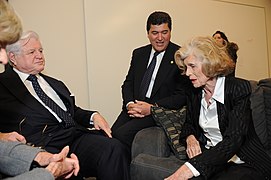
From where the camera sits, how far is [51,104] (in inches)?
84.1

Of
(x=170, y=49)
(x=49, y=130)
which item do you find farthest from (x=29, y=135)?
(x=170, y=49)

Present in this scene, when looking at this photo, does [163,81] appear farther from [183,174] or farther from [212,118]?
[183,174]

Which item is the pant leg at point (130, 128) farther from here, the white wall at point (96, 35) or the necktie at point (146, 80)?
the white wall at point (96, 35)

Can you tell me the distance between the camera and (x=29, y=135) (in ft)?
6.62

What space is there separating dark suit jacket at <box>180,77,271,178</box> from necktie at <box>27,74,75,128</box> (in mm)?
858

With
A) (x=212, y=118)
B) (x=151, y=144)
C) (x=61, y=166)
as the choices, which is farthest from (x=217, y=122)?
(x=61, y=166)

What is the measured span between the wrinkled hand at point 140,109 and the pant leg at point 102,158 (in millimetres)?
387

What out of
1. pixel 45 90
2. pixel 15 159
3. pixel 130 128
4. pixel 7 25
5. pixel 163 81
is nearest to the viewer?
pixel 7 25

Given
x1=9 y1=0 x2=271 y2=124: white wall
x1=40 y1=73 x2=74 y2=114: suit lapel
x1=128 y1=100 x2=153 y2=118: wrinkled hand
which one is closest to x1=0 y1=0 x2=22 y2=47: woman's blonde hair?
x1=40 y1=73 x2=74 y2=114: suit lapel

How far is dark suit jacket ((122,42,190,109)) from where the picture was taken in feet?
7.88

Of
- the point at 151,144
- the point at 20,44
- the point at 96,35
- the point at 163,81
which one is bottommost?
the point at 151,144

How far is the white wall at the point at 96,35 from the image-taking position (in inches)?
121

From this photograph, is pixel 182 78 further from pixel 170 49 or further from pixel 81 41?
pixel 81 41

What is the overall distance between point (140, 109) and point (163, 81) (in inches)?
11.3
